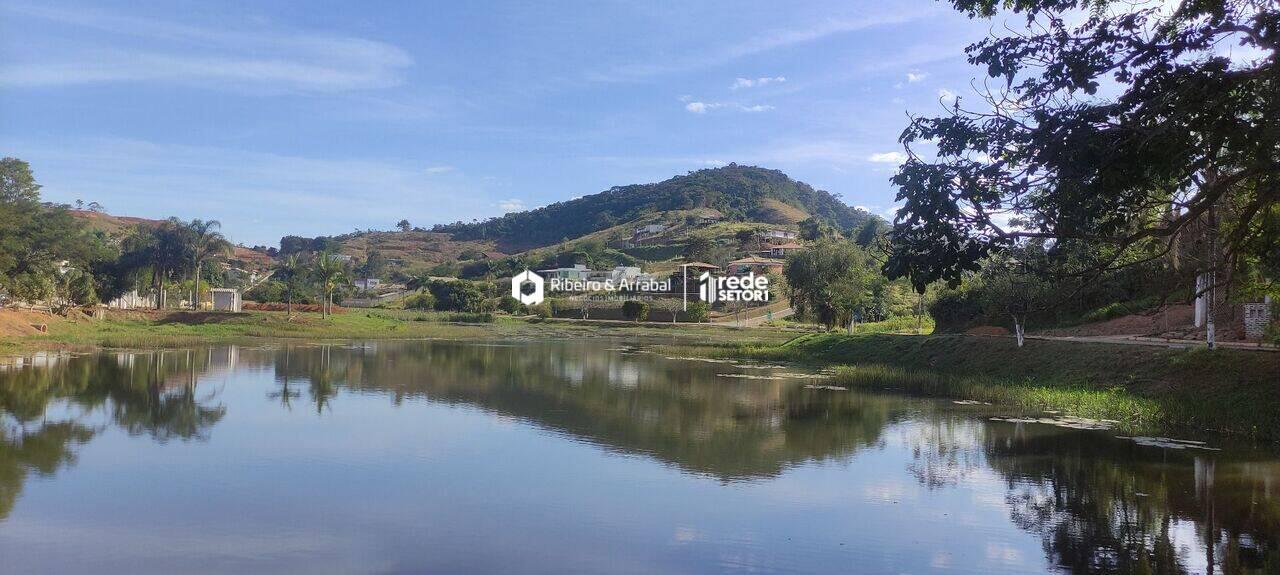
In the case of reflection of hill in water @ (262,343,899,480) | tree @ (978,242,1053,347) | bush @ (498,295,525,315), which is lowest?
reflection of hill in water @ (262,343,899,480)

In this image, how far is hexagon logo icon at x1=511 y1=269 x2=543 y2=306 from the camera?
9162 centimetres

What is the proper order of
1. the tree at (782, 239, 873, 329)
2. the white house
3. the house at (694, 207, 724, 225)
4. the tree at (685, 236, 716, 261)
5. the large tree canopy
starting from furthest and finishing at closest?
1. the house at (694, 207, 724, 225)
2. the white house
3. the tree at (685, 236, 716, 261)
4. the tree at (782, 239, 873, 329)
5. the large tree canopy

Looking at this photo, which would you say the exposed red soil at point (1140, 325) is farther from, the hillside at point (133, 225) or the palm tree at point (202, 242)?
the hillside at point (133, 225)

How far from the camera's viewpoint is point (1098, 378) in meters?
22.2

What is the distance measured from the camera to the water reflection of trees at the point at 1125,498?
9.18 m

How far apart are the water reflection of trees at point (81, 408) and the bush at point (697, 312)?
49.2 metres

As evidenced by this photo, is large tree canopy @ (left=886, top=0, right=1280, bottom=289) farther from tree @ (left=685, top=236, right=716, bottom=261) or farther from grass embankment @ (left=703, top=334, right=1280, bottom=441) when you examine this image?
tree @ (left=685, top=236, right=716, bottom=261)

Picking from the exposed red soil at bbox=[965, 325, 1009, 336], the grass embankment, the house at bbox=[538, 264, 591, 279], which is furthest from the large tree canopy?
the house at bbox=[538, 264, 591, 279]

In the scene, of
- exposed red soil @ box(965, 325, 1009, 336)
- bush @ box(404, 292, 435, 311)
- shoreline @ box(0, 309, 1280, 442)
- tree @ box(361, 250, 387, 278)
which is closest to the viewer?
shoreline @ box(0, 309, 1280, 442)

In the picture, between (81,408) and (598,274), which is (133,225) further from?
(81,408)

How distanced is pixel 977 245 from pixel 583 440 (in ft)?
31.4

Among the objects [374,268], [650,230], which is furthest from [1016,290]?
[650,230]

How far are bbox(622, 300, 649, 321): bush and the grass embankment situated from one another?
43455 millimetres

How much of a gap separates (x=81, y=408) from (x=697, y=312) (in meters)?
58.8
